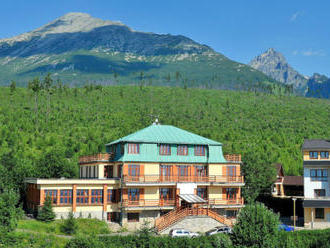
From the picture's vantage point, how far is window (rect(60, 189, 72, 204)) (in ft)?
164

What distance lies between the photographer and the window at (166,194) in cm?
5447

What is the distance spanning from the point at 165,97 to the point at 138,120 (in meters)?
46.2

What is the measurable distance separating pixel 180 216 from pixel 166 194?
15.7ft

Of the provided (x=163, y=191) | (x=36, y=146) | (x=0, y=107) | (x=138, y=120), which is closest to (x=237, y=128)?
(x=138, y=120)

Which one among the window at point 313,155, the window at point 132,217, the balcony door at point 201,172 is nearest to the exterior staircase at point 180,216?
the window at point 132,217

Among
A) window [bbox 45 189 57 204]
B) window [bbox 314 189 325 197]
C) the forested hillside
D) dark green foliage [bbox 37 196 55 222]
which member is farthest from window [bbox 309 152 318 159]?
dark green foliage [bbox 37 196 55 222]

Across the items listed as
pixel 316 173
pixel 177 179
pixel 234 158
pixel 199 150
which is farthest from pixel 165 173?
pixel 316 173

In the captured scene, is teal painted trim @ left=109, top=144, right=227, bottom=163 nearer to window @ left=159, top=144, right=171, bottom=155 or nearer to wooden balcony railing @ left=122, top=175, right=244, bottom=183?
window @ left=159, top=144, right=171, bottom=155

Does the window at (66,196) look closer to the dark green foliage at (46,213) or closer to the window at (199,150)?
the dark green foliage at (46,213)

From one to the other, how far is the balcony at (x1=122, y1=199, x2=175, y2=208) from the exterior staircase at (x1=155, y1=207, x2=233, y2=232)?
134 cm

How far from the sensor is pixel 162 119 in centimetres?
12788

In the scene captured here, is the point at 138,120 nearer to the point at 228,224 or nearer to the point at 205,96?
the point at 205,96

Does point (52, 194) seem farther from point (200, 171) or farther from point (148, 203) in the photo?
point (200, 171)

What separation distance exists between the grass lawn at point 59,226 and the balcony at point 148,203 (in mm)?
3681
